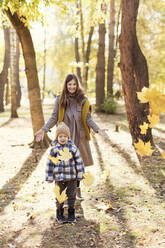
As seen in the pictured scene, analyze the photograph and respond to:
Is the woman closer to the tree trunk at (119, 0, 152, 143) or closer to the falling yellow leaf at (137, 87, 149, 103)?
the falling yellow leaf at (137, 87, 149, 103)

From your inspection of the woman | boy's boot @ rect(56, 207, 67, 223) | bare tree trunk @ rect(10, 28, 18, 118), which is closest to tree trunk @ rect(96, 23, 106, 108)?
bare tree trunk @ rect(10, 28, 18, 118)

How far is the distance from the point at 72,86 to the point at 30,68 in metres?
3.96

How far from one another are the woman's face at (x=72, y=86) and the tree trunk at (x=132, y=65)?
301cm

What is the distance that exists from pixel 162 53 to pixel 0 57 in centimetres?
1661

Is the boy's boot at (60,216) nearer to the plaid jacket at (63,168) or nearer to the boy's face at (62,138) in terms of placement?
the plaid jacket at (63,168)

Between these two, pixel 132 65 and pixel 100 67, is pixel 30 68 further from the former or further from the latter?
pixel 100 67

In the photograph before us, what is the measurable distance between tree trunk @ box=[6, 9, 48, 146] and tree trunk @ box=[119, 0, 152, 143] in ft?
8.10

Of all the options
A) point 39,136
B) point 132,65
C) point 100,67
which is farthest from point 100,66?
point 39,136

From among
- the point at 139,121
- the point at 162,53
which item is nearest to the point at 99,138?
the point at 139,121

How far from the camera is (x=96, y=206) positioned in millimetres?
4234

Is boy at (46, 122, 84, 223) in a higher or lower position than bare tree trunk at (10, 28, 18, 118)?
lower

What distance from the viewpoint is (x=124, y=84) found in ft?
22.9

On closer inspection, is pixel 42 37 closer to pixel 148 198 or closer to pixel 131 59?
pixel 131 59

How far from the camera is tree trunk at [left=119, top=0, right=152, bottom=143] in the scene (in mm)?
6672
